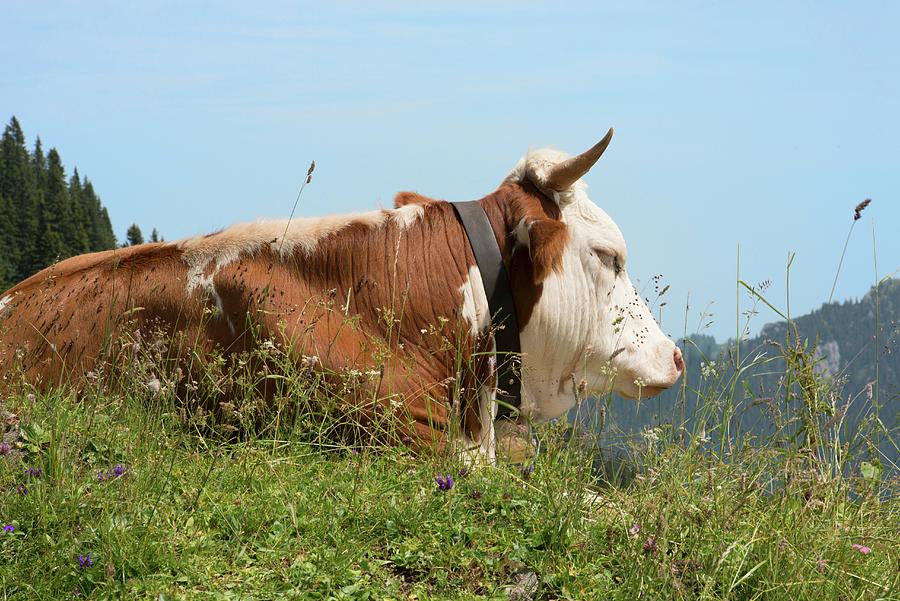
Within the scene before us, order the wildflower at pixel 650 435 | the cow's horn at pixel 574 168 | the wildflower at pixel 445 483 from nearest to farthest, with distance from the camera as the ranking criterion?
the wildflower at pixel 445 483 < the wildflower at pixel 650 435 < the cow's horn at pixel 574 168

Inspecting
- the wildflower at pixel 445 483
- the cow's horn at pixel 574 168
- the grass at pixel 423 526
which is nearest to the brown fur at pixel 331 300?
the cow's horn at pixel 574 168

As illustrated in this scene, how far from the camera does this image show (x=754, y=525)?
4531 mm

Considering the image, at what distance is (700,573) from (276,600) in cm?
170

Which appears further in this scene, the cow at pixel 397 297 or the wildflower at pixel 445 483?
the cow at pixel 397 297

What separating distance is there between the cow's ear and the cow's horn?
407 mm

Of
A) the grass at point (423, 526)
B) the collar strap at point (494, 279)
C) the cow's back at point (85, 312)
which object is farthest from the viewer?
the collar strap at point (494, 279)

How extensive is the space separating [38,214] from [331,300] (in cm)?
10587

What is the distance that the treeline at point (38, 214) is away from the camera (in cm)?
→ 9294

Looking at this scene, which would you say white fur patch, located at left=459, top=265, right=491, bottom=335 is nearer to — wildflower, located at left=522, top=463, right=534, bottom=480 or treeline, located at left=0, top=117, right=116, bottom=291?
wildflower, located at left=522, top=463, right=534, bottom=480

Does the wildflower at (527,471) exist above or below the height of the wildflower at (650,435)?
below

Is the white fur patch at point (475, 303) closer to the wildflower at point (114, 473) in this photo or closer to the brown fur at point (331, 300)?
the brown fur at point (331, 300)

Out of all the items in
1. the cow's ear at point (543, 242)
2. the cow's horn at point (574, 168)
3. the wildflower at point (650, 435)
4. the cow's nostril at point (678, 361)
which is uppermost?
the cow's horn at point (574, 168)

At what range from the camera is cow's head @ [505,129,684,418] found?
21.7ft

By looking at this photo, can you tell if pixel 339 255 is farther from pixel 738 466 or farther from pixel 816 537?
pixel 816 537
